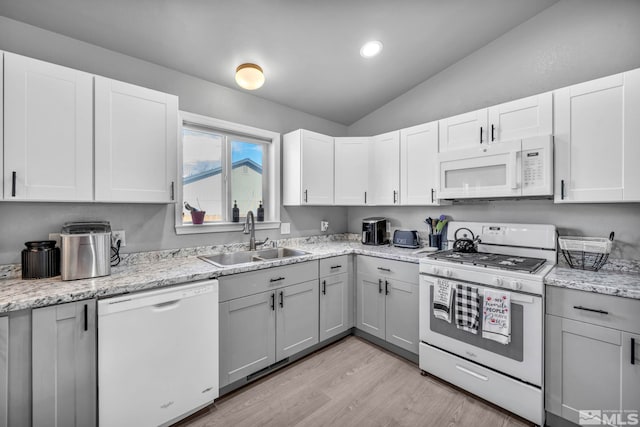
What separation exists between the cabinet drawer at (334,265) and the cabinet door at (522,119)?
1.64 m

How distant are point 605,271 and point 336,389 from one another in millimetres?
2033

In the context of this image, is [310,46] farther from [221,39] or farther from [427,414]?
[427,414]

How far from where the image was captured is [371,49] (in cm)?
236

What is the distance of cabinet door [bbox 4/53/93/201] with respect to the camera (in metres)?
1.42

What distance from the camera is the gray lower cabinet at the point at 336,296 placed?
248 cm

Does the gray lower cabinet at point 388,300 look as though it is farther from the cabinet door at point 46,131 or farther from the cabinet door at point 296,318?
the cabinet door at point 46,131

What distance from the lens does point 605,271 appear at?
181 centimetres

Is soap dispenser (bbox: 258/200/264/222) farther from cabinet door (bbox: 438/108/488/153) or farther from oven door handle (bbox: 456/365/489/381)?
oven door handle (bbox: 456/365/489/381)

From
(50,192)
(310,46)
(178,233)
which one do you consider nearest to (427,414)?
(178,233)

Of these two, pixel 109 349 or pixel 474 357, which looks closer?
pixel 109 349

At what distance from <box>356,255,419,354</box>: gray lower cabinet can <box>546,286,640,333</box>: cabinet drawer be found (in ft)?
2.92

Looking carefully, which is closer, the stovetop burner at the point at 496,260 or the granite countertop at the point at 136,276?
the granite countertop at the point at 136,276

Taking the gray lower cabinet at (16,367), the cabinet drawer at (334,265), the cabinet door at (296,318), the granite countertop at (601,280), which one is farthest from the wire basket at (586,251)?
the gray lower cabinet at (16,367)

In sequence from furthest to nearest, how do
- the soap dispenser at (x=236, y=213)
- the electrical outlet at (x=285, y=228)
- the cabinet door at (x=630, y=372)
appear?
1. the electrical outlet at (x=285, y=228)
2. the soap dispenser at (x=236, y=213)
3. the cabinet door at (x=630, y=372)
